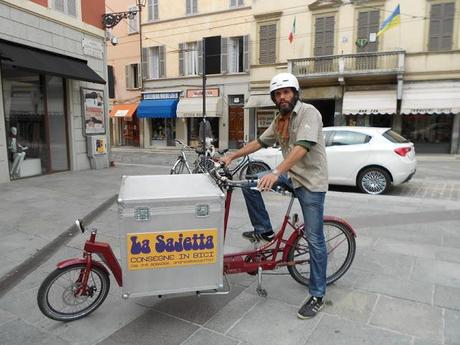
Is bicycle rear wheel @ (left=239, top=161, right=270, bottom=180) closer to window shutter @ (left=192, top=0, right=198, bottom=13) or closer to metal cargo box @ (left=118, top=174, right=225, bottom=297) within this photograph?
metal cargo box @ (left=118, top=174, right=225, bottom=297)

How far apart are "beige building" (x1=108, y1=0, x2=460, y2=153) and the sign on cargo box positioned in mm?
12856

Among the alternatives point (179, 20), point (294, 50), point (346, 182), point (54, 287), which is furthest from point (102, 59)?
point (179, 20)

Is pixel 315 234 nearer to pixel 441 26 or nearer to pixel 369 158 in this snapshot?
pixel 369 158

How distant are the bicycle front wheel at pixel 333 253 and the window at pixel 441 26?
17.6 metres

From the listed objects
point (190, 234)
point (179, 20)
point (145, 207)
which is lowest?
point (190, 234)

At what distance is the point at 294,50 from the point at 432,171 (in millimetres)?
11084

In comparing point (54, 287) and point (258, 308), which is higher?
point (54, 287)

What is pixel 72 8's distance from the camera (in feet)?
35.0

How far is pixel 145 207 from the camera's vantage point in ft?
8.66

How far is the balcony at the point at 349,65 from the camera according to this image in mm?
18219

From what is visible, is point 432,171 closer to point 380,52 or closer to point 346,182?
point 346,182

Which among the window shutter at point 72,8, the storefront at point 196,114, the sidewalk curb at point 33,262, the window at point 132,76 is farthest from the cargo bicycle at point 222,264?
the window at point 132,76

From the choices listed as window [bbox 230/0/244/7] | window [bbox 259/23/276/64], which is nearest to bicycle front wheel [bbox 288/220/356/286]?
window [bbox 259/23/276/64]

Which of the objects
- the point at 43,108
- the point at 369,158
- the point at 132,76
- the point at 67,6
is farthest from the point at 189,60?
the point at 369,158
